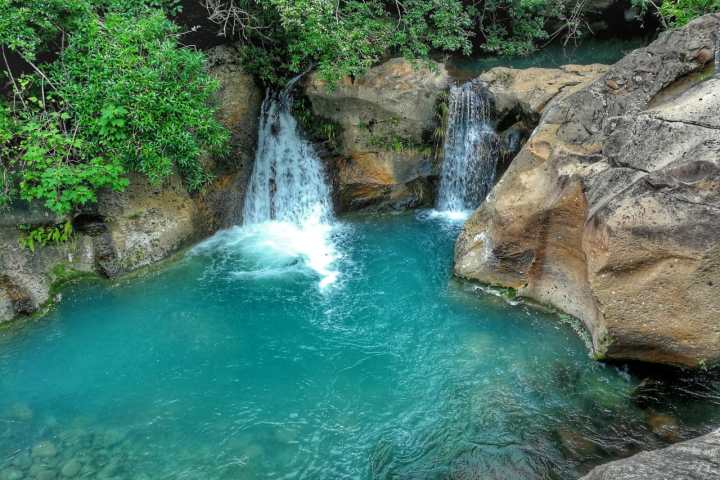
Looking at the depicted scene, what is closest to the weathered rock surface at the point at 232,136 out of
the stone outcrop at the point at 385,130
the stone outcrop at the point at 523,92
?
the stone outcrop at the point at 385,130

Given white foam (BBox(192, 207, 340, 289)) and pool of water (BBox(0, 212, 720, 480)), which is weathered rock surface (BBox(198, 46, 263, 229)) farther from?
pool of water (BBox(0, 212, 720, 480))

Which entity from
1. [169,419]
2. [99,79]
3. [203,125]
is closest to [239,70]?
[203,125]

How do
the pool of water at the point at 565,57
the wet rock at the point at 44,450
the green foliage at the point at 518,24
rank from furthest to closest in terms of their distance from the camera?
1. the pool of water at the point at 565,57
2. the green foliage at the point at 518,24
3. the wet rock at the point at 44,450

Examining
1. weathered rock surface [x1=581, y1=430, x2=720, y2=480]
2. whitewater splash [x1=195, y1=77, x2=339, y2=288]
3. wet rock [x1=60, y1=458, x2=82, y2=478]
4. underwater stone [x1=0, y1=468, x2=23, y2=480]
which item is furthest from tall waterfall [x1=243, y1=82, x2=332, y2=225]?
weathered rock surface [x1=581, y1=430, x2=720, y2=480]

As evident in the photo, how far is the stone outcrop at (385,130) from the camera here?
11.4 metres

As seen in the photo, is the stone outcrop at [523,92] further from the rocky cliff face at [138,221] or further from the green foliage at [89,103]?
the green foliage at [89,103]

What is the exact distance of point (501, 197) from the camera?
8766 millimetres

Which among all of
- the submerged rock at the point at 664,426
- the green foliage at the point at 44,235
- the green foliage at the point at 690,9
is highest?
the green foliage at the point at 690,9

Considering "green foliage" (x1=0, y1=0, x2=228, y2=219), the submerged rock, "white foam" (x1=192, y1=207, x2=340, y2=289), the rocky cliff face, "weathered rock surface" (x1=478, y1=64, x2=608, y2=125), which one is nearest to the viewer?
the submerged rock

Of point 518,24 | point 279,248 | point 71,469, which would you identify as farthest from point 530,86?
point 71,469

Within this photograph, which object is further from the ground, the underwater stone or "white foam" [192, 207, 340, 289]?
"white foam" [192, 207, 340, 289]

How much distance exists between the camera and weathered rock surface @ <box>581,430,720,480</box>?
3.36m

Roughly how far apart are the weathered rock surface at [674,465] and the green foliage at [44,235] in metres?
8.87

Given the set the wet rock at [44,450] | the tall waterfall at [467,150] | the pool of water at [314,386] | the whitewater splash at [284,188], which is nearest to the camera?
the pool of water at [314,386]
